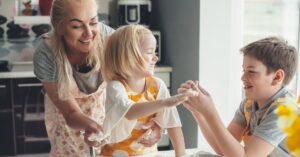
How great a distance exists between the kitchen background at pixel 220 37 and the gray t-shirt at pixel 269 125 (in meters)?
1.24

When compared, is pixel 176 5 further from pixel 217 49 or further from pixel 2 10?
pixel 2 10

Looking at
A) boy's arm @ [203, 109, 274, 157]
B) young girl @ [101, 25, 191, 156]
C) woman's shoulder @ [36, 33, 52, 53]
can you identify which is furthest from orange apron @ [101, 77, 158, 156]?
woman's shoulder @ [36, 33, 52, 53]

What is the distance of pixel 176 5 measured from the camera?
308 cm

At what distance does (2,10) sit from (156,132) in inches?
92.8

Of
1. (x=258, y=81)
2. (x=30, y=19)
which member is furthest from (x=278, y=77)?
(x=30, y=19)

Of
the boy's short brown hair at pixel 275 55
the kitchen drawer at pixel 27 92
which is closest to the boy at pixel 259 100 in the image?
the boy's short brown hair at pixel 275 55

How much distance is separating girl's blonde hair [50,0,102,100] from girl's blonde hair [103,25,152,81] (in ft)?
0.78

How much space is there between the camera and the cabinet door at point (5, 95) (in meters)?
2.97

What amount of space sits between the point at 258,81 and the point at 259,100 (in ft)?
0.23

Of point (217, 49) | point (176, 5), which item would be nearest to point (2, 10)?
point (176, 5)

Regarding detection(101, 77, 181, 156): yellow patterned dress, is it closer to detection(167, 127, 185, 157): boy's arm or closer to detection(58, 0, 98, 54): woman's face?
detection(167, 127, 185, 157): boy's arm

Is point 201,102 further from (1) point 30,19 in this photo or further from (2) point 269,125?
(1) point 30,19

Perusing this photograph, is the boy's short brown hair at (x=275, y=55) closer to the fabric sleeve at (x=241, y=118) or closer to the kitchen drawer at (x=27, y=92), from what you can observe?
the fabric sleeve at (x=241, y=118)

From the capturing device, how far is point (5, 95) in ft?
9.86
